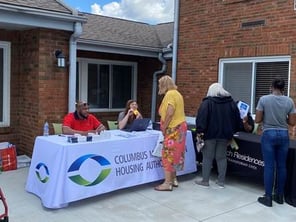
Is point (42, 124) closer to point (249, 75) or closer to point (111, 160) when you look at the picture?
point (111, 160)

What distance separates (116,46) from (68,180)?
5181 millimetres

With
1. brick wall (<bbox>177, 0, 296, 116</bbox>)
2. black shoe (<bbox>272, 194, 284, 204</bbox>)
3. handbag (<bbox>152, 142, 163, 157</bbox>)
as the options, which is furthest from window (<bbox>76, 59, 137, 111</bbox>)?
black shoe (<bbox>272, 194, 284, 204</bbox>)

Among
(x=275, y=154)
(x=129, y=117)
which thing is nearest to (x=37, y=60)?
(x=129, y=117)

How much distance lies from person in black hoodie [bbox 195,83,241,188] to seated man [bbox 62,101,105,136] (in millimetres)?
1692

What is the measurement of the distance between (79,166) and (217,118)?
89.2 inches

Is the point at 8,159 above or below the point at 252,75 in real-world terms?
below

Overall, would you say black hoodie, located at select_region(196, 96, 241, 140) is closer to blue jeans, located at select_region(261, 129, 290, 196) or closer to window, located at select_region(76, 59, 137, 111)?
blue jeans, located at select_region(261, 129, 290, 196)

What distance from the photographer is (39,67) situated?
7000 mm

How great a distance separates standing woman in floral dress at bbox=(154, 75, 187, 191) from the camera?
18.2ft

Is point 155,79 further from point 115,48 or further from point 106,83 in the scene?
point 115,48

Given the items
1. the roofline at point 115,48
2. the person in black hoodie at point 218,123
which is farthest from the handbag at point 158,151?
the roofline at point 115,48

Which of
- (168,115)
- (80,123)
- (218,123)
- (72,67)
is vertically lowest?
(80,123)

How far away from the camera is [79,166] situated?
489cm

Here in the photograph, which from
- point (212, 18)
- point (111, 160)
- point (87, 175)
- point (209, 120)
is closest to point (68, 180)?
point (87, 175)
